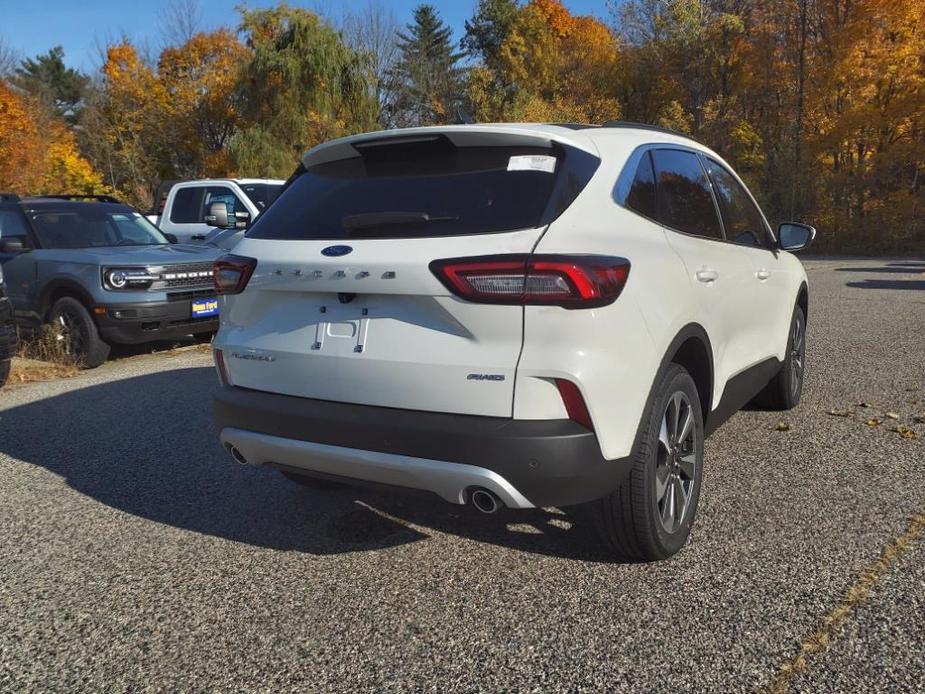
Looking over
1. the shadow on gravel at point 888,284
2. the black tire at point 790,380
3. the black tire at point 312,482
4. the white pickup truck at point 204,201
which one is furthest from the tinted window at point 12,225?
the shadow on gravel at point 888,284

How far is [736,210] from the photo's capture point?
440 cm

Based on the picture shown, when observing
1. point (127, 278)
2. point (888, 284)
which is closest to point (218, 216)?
point (127, 278)

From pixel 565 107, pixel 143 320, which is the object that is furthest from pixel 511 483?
pixel 565 107

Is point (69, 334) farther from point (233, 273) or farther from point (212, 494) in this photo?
point (233, 273)

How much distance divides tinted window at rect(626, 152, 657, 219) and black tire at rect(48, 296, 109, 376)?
249 inches

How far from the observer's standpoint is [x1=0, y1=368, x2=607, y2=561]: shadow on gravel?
347cm

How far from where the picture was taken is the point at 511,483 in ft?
8.41

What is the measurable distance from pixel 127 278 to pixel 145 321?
0.47 meters

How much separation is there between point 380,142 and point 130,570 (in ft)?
6.78

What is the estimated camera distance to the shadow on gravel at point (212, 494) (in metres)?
3.47

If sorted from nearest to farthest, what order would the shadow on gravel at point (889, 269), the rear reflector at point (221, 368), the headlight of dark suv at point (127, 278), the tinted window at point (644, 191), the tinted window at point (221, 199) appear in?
the tinted window at point (644, 191) → the rear reflector at point (221, 368) → the headlight of dark suv at point (127, 278) → the tinted window at point (221, 199) → the shadow on gravel at point (889, 269)

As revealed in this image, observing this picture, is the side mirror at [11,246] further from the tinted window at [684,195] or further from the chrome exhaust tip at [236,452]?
the tinted window at [684,195]

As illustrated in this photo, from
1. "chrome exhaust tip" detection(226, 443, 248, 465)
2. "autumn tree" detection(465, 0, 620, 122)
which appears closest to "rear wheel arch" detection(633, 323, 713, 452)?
"chrome exhaust tip" detection(226, 443, 248, 465)

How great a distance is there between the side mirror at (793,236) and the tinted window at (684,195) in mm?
1130
